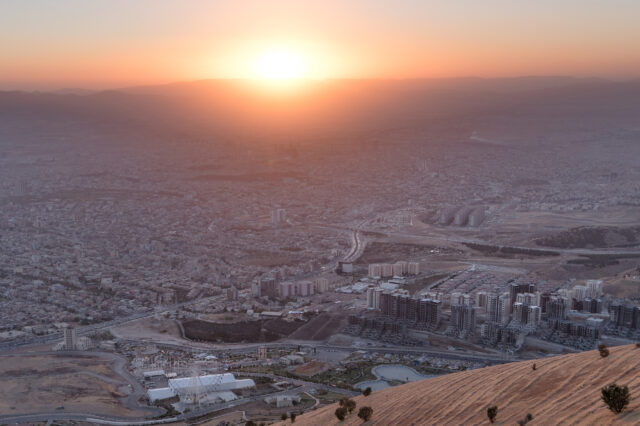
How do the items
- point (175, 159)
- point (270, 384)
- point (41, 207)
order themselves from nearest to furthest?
point (270, 384) → point (41, 207) → point (175, 159)

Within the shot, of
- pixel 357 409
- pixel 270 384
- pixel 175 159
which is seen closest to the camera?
pixel 357 409

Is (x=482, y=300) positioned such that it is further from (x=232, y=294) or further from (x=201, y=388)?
(x=201, y=388)

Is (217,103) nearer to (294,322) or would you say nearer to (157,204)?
(157,204)

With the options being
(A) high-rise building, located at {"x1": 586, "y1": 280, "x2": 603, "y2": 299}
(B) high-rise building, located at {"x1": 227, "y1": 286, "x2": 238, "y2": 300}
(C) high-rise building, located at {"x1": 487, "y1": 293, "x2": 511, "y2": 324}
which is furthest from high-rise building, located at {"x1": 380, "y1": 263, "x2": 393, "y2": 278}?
(A) high-rise building, located at {"x1": 586, "y1": 280, "x2": 603, "y2": 299}

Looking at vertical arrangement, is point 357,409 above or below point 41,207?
above

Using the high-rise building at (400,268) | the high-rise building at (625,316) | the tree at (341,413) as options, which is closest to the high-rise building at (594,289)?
the high-rise building at (625,316)

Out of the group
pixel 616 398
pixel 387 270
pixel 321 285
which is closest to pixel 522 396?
pixel 616 398

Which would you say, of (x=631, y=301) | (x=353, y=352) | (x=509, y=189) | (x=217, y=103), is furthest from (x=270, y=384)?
(x=217, y=103)

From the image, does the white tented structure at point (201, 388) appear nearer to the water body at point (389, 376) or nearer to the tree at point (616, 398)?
the water body at point (389, 376)
